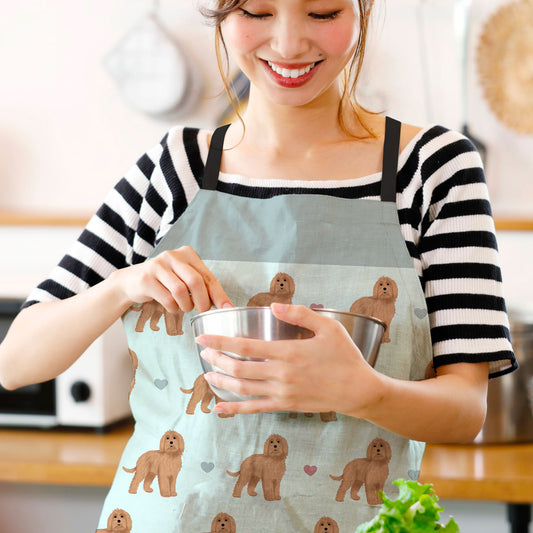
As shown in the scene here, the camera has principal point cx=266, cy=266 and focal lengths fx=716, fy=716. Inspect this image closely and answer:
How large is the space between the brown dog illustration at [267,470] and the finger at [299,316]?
28 cm

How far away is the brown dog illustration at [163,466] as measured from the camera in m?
0.98

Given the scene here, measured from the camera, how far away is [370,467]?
0.97 meters

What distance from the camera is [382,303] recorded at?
3.25 feet

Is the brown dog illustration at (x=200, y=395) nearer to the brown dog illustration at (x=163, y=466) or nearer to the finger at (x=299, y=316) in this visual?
A: the brown dog illustration at (x=163, y=466)

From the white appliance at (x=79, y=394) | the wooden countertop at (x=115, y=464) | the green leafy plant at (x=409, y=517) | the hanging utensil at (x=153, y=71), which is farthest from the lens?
the hanging utensil at (x=153, y=71)

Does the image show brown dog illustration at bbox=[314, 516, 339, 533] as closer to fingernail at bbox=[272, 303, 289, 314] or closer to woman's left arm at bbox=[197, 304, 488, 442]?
woman's left arm at bbox=[197, 304, 488, 442]

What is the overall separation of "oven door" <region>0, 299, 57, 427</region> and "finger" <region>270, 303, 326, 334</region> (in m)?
1.18

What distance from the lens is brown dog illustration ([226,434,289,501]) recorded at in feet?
3.15

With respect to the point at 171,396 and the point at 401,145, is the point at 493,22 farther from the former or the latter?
the point at 171,396

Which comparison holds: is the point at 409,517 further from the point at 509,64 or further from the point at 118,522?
the point at 509,64

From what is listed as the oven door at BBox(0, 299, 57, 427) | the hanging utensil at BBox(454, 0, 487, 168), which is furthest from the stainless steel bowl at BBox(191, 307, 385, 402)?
the hanging utensil at BBox(454, 0, 487, 168)

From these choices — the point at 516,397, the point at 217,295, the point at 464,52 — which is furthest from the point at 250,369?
the point at 464,52

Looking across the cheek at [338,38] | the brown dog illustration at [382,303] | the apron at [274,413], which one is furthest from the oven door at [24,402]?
the cheek at [338,38]

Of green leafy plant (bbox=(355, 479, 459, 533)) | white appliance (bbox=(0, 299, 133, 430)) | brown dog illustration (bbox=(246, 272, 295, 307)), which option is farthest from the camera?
white appliance (bbox=(0, 299, 133, 430))
